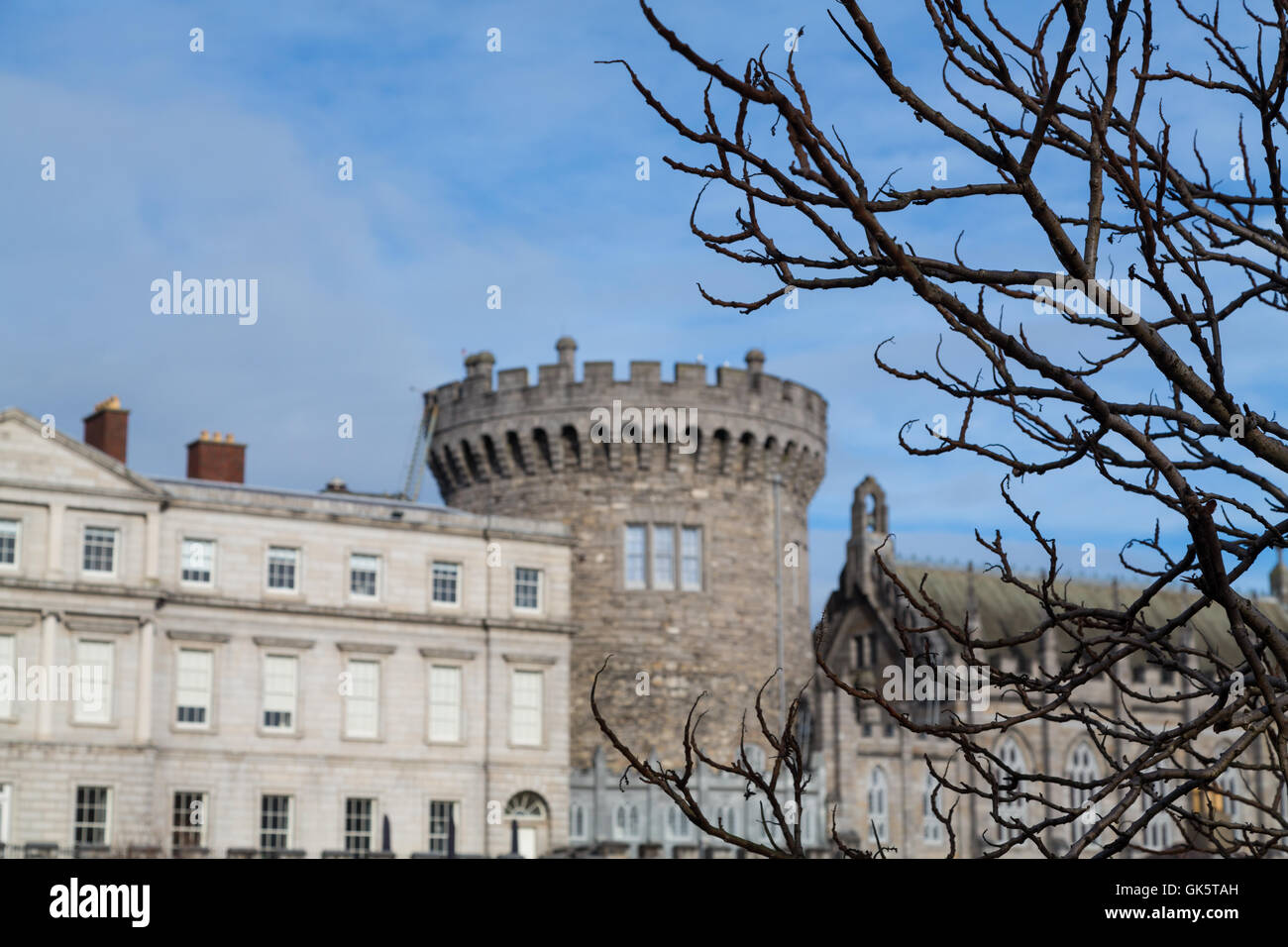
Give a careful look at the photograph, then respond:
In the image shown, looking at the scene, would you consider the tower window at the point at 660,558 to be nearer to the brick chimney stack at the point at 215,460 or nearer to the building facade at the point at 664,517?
the building facade at the point at 664,517

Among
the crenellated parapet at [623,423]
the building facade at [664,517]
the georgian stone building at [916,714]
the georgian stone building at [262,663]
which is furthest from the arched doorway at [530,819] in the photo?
the crenellated parapet at [623,423]

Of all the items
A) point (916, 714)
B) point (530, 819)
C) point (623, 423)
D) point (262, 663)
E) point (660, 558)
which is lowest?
point (530, 819)

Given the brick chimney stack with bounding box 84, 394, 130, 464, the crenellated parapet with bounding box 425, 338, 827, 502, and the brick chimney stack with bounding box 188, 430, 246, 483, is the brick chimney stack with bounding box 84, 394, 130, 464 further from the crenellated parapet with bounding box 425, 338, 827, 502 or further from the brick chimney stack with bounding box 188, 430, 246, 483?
the crenellated parapet with bounding box 425, 338, 827, 502

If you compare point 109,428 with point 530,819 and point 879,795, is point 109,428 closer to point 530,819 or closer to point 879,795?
point 530,819

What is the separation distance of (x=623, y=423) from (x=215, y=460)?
13.9 metres

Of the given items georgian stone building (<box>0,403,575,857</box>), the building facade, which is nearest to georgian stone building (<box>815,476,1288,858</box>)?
the building facade

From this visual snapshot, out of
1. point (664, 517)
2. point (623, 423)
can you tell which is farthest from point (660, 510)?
point (623, 423)

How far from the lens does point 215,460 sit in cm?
5206

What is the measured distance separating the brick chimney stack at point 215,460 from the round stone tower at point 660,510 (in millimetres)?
9726

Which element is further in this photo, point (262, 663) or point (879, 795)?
point (879, 795)

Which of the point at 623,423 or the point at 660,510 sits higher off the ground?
the point at 623,423

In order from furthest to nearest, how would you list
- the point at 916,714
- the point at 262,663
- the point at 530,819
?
1. the point at 916,714
2. the point at 530,819
3. the point at 262,663

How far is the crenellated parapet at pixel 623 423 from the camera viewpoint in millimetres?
57406

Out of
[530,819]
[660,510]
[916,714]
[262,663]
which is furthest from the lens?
[916,714]
